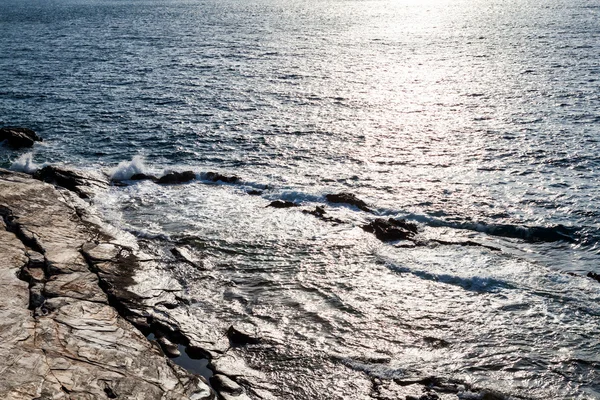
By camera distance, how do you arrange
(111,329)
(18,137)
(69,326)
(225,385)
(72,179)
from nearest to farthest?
(225,385)
(69,326)
(111,329)
(72,179)
(18,137)

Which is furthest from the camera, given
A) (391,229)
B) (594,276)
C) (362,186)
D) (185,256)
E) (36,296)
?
(362,186)

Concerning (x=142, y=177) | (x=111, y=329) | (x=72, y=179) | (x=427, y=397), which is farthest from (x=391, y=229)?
(x=72, y=179)

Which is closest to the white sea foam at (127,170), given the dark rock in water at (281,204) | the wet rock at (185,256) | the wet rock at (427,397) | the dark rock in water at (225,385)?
the dark rock in water at (281,204)

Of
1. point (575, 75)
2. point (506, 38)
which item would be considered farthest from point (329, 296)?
point (506, 38)

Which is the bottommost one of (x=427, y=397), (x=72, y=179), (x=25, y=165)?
(x=25, y=165)

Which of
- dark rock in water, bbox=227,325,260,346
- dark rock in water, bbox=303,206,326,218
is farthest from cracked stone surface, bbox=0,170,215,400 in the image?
dark rock in water, bbox=303,206,326,218

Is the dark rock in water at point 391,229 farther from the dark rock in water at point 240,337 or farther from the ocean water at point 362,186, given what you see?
the dark rock in water at point 240,337

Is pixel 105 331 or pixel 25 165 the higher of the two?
pixel 105 331

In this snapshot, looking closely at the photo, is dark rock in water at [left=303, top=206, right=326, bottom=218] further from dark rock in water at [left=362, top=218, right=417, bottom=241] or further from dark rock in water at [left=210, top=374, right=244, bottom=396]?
dark rock in water at [left=210, top=374, right=244, bottom=396]

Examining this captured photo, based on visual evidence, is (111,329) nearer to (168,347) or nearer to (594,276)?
(168,347)
